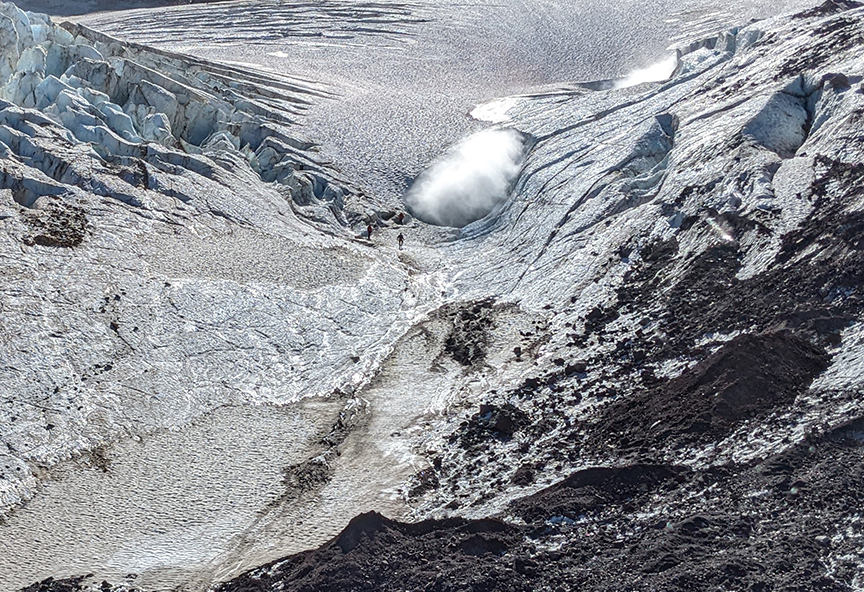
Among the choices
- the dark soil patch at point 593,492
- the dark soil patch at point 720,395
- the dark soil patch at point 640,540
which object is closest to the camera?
the dark soil patch at point 640,540

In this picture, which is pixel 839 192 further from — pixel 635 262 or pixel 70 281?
pixel 70 281

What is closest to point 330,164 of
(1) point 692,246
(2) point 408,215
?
(2) point 408,215

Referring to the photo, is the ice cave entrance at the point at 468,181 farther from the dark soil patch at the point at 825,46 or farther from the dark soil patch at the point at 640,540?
the dark soil patch at the point at 640,540

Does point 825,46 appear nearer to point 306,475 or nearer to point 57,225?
point 306,475

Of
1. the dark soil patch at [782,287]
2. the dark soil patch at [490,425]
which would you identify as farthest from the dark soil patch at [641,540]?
the dark soil patch at [782,287]

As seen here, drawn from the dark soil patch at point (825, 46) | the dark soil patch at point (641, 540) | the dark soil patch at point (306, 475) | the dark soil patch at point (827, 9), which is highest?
the dark soil patch at point (827, 9)

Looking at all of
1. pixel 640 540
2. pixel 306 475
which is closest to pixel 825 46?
pixel 640 540
